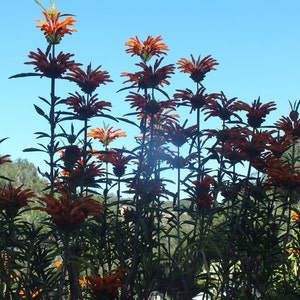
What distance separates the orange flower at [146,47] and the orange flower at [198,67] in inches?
13.2

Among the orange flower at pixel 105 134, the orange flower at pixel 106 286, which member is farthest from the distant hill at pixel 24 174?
the orange flower at pixel 106 286

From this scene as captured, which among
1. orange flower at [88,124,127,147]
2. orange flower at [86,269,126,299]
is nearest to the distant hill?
orange flower at [88,124,127,147]

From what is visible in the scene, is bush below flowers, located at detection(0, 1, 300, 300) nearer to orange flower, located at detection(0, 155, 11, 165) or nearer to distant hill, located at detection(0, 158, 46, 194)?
orange flower, located at detection(0, 155, 11, 165)

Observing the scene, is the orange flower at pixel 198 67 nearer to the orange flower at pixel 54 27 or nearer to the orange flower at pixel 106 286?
the orange flower at pixel 54 27

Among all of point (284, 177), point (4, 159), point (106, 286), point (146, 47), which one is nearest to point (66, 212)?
point (106, 286)

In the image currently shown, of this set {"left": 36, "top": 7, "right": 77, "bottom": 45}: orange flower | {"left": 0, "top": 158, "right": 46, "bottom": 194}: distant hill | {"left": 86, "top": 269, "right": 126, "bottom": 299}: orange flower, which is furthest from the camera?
{"left": 0, "top": 158, "right": 46, "bottom": 194}: distant hill

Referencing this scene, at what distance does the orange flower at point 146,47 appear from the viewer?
5621mm

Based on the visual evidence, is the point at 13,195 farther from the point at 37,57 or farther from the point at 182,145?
the point at 182,145

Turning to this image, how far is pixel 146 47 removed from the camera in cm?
563

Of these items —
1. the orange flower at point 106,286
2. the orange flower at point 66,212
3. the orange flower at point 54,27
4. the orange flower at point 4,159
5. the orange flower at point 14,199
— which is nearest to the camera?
the orange flower at point 66,212

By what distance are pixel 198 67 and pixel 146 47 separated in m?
0.64

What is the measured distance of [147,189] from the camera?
460 cm

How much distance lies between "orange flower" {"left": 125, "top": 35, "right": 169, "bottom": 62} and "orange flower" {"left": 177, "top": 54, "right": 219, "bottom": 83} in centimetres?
34

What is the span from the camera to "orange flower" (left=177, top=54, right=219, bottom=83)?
5746mm
